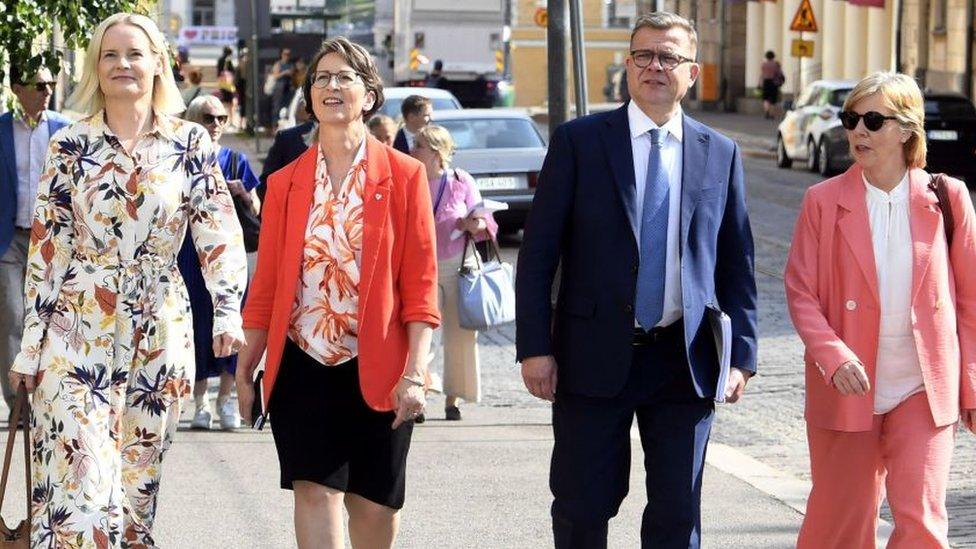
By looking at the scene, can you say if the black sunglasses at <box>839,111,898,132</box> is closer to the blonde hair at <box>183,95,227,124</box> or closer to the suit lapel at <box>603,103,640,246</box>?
the suit lapel at <box>603,103,640,246</box>

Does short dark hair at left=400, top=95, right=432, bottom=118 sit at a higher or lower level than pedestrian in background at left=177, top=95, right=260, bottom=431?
higher

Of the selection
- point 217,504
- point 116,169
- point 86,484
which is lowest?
point 217,504

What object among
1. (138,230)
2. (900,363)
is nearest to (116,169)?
(138,230)

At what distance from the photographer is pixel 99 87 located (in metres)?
5.96

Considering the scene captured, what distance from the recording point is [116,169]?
19.3ft

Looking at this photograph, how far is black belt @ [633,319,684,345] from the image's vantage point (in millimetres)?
5707

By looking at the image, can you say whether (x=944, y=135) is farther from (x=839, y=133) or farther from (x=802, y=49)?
(x=802, y=49)

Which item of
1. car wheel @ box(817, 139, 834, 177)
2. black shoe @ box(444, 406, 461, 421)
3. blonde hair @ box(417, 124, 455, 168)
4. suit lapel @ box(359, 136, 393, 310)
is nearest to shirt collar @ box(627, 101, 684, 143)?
suit lapel @ box(359, 136, 393, 310)

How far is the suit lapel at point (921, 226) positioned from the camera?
19.2 feet

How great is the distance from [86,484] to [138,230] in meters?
0.77

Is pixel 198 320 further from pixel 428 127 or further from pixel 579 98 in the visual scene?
pixel 579 98

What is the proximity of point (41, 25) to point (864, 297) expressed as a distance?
19.3 ft

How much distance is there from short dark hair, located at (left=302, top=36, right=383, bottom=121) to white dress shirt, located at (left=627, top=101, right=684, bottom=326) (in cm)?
76

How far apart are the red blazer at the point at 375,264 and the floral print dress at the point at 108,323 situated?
0.21 metres
